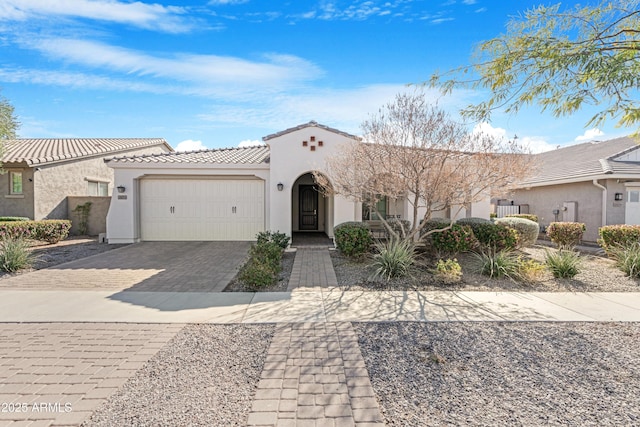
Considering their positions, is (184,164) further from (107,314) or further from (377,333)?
(377,333)

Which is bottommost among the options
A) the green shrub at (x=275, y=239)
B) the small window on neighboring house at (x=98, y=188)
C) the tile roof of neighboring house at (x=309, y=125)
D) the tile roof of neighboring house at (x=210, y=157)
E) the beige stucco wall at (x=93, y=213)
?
the green shrub at (x=275, y=239)

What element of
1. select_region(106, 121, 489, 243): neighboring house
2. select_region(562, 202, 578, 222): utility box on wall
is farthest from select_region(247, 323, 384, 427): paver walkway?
select_region(562, 202, 578, 222): utility box on wall

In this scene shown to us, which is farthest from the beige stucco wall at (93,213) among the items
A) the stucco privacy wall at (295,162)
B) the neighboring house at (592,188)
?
the neighboring house at (592,188)

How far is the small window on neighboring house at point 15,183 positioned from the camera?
51.9ft

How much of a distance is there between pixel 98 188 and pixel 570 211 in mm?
26542

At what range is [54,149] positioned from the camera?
728 inches

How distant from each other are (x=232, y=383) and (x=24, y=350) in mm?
2995

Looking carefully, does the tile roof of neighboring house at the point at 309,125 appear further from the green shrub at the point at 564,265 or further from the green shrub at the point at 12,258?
the green shrub at the point at 12,258

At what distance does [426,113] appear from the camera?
308 inches

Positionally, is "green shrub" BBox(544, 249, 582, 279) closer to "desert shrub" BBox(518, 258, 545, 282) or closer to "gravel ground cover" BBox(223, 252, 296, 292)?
"desert shrub" BBox(518, 258, 545, 282)

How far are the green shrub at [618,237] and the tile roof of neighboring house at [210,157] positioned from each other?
12879mm

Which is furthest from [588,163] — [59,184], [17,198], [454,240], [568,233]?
[17,198]

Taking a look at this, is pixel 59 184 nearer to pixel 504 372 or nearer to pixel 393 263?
pixel 393 263

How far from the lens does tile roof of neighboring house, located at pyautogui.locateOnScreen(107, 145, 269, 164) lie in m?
13.6
